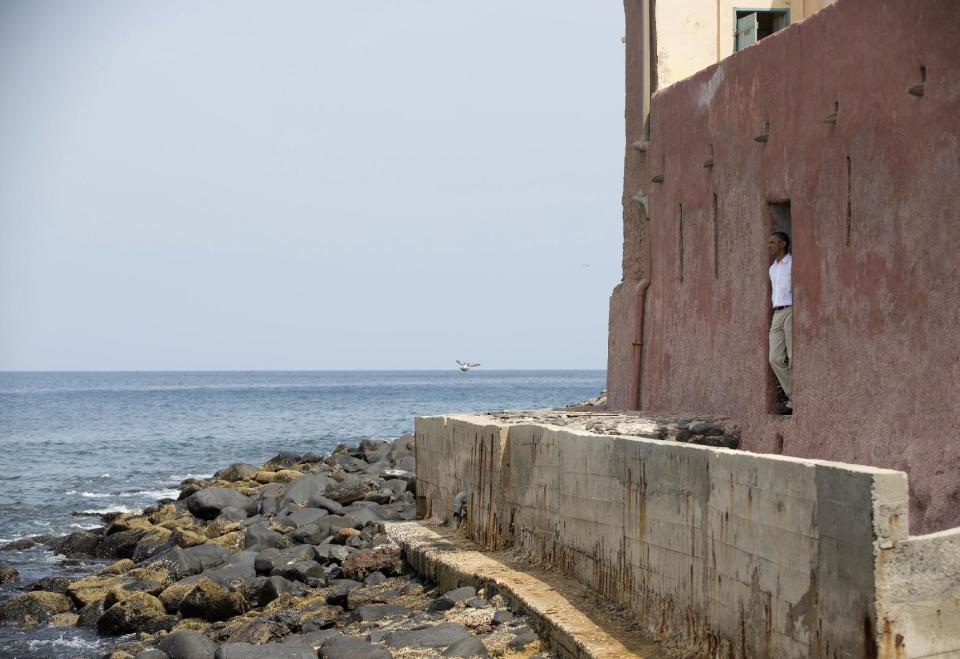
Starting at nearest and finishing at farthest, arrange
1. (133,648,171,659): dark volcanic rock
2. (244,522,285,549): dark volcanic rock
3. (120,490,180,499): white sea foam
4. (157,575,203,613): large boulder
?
(133,648,171,659): dark volcanic rock
(157,575,203,613): large boulder
(244,522,285,549): dark volcanic rock
(120,490,180,499): white sea foam

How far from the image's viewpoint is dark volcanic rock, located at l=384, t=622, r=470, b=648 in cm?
796

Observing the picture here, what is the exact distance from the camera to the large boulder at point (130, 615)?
11164mm

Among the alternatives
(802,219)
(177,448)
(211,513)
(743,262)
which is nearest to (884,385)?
(802,219)

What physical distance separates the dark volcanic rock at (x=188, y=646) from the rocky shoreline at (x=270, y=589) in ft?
0.04

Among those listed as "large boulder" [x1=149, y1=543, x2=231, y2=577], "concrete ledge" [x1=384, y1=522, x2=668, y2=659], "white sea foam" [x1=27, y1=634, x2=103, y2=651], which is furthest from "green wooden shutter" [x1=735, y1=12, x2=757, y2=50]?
"white sea foam" [x1=27, y1=634, x2=103, y2=651]

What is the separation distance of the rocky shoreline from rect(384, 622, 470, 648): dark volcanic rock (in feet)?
0.03

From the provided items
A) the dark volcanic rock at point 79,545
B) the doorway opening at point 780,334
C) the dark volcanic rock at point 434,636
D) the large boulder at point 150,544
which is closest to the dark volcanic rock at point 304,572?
the dark volcanic rock at point 434,636

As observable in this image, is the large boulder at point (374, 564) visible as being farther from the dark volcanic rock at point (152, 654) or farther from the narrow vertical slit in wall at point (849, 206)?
the narrow vertical slit in wall at point (849, 206)

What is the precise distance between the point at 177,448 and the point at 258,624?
30.5 meters

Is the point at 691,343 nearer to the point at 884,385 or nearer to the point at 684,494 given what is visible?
the point at 884,385

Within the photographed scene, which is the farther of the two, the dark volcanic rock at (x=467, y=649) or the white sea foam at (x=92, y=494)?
the white sea foam at (x=92, y=494)

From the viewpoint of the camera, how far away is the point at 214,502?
59.3ft

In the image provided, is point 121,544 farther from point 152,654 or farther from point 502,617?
point 502,617

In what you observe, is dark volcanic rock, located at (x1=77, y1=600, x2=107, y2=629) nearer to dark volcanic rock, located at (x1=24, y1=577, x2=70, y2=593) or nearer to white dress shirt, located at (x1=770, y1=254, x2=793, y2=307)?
dark volcanic rock, located at (x1=24, y1=577, x2=70, y2=593)
